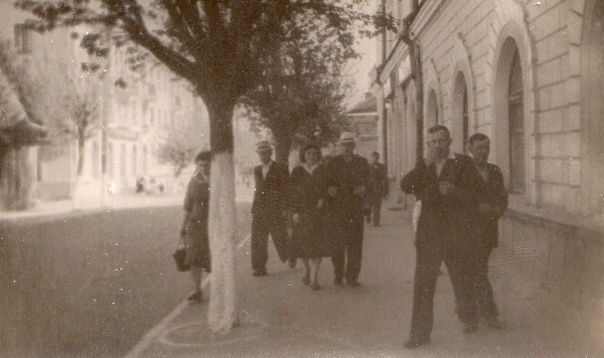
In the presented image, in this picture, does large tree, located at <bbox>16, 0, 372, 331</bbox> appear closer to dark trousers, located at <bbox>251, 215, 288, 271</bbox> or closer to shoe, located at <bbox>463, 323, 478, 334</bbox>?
shoe, located at <bbox>463, 323, 478, 334</bbox>

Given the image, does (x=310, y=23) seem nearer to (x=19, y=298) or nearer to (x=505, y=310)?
(x=505, y=310)

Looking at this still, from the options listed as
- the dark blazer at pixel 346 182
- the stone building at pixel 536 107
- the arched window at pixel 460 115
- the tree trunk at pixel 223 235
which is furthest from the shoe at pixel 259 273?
the arched window at pixel 460 115

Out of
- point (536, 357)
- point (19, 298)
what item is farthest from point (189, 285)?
point (536, 357)

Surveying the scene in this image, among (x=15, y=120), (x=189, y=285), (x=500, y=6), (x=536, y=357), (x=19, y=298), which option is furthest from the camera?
(x=189, y=285)

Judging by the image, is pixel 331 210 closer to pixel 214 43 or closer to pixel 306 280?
pixel 306 280

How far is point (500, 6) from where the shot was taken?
6.81m

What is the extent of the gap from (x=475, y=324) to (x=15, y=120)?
13.4 ft

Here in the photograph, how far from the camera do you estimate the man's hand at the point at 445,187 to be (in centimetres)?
505

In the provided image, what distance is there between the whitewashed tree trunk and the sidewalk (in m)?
0.15

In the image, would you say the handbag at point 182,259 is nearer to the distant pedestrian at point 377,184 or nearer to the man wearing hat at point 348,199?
the man wearing hat at point 348,199

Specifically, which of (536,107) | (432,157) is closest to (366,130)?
(536,107)

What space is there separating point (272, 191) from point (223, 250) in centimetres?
269

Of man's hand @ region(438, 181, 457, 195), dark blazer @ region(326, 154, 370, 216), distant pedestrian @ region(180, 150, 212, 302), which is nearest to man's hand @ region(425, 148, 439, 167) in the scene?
man's hand @ region(438, 181, 457, 195)

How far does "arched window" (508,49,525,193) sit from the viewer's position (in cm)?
651
